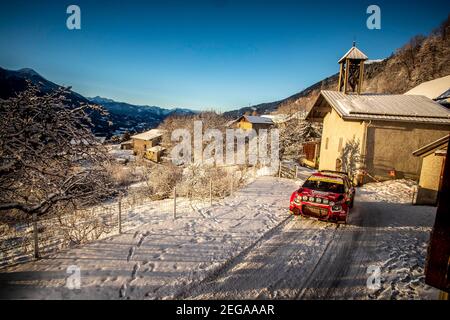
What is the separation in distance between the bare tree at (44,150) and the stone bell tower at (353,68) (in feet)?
67.2

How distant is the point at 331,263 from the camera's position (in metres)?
5.22

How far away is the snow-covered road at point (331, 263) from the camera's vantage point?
4.11m

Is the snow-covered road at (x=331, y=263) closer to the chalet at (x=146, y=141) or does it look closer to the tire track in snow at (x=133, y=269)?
the tire track in snow at (x=133, y=269)

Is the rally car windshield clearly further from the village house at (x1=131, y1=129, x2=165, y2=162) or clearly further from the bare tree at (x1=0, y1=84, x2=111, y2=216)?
the village house at (x1=131, y1=129, x2=165, y2=162)

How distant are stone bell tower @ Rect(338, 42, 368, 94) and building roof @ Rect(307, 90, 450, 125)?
1.51m

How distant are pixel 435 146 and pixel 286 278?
36.2 ft

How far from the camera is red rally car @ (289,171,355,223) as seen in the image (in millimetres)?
7141

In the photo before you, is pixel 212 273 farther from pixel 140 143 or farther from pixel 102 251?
pixel 140 143

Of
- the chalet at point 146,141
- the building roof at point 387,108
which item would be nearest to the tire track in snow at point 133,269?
the building roof at point 387,108

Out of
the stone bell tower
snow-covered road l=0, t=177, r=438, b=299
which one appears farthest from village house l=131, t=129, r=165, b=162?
snow-covered road l=0, t=177, r=438, b=299

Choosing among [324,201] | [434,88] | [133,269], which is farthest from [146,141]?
[434,88]
